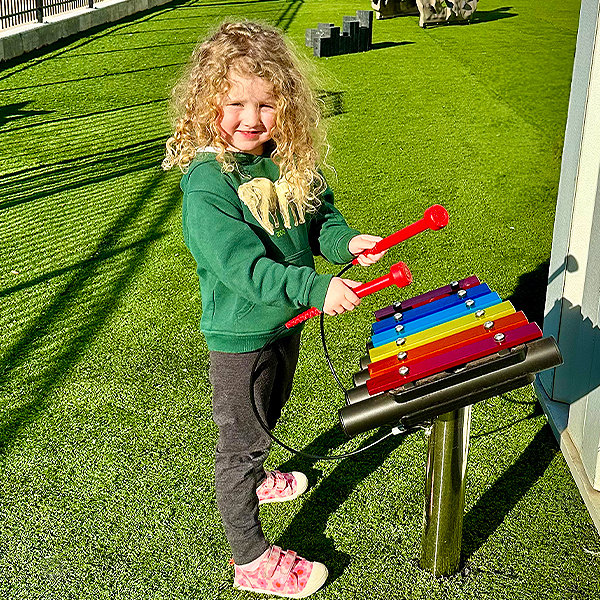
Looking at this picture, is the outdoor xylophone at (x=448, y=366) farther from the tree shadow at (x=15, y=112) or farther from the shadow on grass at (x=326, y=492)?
the tree shadow at (x=15, y=112)

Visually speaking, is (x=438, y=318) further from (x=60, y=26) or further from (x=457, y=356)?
(x=60, y=26)

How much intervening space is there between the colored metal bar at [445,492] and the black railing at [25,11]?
10789 millimetres

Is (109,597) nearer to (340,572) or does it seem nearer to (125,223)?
(340,572)

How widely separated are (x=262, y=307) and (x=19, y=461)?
1347 mm

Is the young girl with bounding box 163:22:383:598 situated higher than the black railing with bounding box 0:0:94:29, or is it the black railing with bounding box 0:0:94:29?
the young girl with bounding box 163:22:383:598

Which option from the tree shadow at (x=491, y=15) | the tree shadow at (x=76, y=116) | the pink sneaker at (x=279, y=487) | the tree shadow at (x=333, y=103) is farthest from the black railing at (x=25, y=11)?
the pink sneaker at (x=279, y=487)

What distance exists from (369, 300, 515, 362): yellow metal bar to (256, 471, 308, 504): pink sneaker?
0.87 m

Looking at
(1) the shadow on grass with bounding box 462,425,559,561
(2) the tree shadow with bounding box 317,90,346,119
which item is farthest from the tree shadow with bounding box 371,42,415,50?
(1) the shadow on grass with bounding box 462,425,559,561

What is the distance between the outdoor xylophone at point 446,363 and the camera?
1.99 m

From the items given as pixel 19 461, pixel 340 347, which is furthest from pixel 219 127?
pixel 340 347

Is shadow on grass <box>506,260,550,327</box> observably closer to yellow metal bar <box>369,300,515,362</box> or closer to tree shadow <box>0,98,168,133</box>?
yellow metal bar <box>369,300,515,362</box>

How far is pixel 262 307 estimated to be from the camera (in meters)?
2.21

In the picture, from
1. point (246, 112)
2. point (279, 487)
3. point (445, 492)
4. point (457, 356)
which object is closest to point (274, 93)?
point (246, 112)

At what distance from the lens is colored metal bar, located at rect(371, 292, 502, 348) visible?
7.15ft
